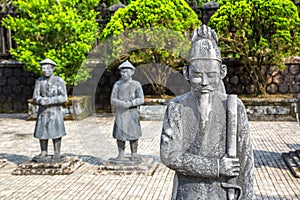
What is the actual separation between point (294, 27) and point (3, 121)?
10.3 meters

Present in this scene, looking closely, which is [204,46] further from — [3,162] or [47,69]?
[3,162]

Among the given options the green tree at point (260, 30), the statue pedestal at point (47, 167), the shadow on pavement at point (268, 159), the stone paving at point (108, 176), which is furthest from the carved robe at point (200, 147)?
the green tree at point (260, 30)

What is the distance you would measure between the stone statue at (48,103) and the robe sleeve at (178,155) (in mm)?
5267

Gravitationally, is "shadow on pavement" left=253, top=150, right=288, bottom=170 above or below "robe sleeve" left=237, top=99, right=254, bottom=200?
below

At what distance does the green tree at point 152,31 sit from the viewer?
13539 mm

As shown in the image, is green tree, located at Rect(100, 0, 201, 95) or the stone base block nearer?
the stone base block

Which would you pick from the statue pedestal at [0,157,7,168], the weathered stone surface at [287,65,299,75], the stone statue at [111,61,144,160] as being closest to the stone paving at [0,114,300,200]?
the statue pedestal at [0,157,7,168]

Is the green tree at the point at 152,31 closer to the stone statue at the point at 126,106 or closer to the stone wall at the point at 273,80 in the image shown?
the stone wall at the point at 273,80

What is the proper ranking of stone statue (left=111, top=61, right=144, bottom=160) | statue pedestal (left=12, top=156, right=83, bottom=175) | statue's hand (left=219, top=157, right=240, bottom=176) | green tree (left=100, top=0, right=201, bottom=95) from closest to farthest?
1. statue's hand (left=219, top=157, right=240, bottom=176)
2. statue pedestal (left=12, top=156, right=83, bottom=175)
3. stone statue (left=111, top=61, right=144, bottom=160)
4. green tree (left=100, top=0, right=201, bottom=95)

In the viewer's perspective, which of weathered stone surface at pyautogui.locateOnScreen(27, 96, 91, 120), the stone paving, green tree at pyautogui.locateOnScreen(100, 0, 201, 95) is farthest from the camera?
weathered stone surface at pyautogui.locateOnScreen(27, 96, 91, 120)

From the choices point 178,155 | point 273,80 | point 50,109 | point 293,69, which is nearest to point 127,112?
point 50,109

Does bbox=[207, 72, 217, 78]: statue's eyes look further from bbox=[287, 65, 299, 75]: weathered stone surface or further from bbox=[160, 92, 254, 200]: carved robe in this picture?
bbox=[287, 65, 299, 75]: weathered stone surface

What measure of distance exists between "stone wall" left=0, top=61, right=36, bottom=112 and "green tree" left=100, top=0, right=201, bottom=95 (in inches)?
172

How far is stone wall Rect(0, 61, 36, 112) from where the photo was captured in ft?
54.6
